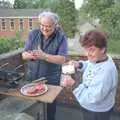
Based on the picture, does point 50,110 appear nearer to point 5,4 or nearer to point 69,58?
point 69,58

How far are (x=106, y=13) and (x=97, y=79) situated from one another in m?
18.7

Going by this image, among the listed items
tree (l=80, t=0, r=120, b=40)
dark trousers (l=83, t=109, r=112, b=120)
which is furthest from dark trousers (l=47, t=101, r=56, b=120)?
tree (l=80, t=0, r=120, b=40)

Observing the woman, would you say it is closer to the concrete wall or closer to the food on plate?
the food on plate

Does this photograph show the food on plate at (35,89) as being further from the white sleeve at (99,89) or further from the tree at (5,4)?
the tree at (5,4)

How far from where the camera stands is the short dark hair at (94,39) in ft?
6.30

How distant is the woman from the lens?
1.93 metres

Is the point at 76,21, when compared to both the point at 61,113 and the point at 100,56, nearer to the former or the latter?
the point at 61,113

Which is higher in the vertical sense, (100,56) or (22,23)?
(100,56)

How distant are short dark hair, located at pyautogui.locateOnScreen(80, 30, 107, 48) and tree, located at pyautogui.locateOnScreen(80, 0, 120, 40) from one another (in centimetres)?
1767

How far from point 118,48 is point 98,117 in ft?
66.2

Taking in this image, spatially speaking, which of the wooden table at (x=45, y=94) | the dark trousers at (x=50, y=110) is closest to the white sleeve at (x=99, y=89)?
the wooden table at (x=45, y=94)

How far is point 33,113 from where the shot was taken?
235cm

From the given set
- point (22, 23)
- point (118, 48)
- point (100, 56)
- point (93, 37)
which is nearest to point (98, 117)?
point (100, 56)

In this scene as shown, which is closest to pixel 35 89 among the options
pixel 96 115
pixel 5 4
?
pixel 96 115
